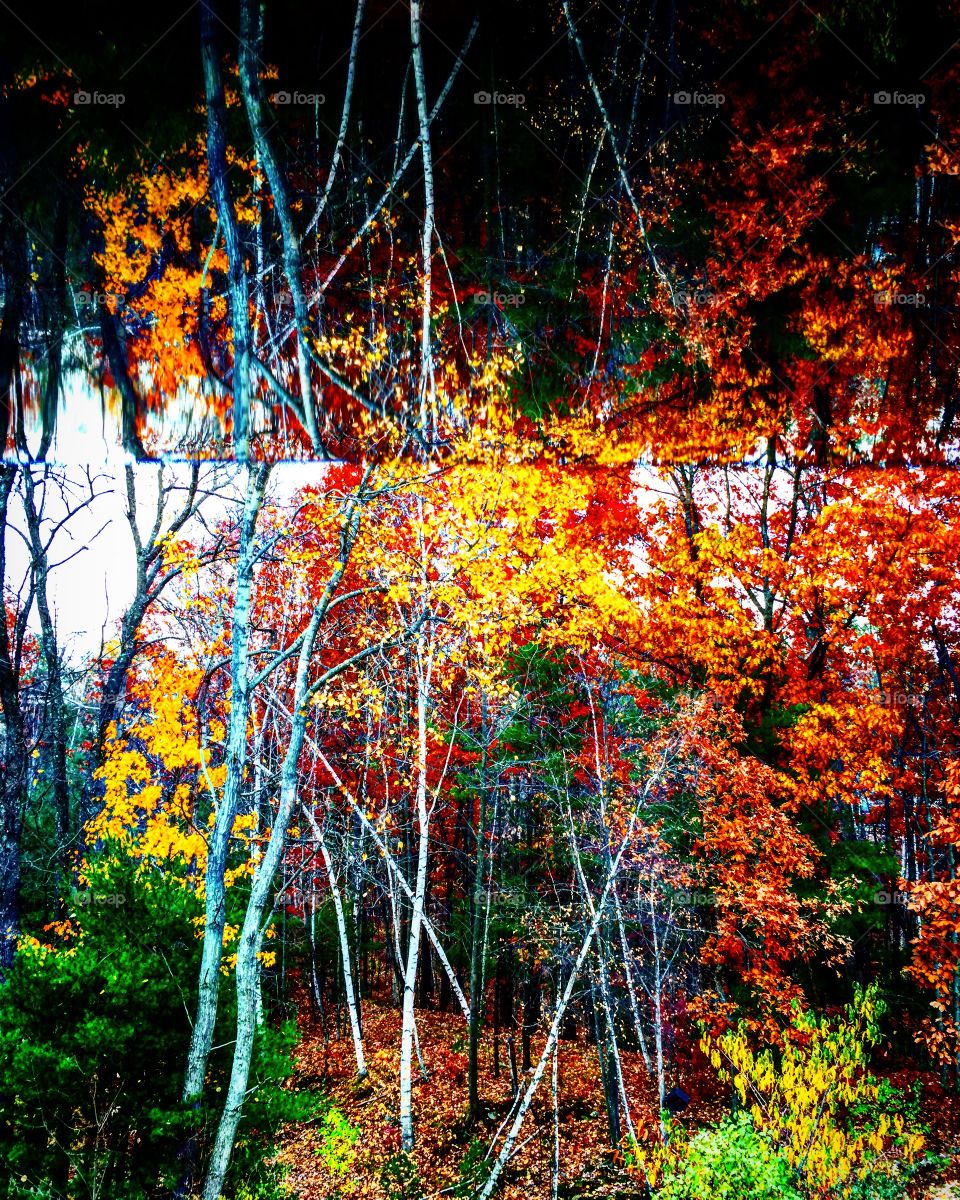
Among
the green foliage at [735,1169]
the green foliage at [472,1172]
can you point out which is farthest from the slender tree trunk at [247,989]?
the green foliage at [735,1169]

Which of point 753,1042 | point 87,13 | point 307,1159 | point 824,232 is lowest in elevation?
point 307,1159

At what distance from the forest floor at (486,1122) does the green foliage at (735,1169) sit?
7.75ft

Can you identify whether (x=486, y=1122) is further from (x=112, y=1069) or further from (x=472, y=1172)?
(x=112, y=1069)

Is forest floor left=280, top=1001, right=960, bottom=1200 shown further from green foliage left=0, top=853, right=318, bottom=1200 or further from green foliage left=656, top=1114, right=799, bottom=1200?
green foliage left=656, top=1114, right=799, bottom=1200

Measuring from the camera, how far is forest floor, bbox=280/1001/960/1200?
23.4ft

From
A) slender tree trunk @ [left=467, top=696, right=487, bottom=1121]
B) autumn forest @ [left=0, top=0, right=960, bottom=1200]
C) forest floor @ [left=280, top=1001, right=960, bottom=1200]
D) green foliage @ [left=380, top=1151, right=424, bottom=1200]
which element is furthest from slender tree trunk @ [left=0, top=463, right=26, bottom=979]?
slender tree trunk @ [left=467, top=696, right=487, bottom=1121]

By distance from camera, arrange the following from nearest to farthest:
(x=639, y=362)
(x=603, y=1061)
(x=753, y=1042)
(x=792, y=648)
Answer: (x=639, y=362)
(x=753, y=1042)
(x=603, y=1061)
(x=792, y=648)

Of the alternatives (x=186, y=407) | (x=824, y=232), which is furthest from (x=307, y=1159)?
(x=824, y=232)

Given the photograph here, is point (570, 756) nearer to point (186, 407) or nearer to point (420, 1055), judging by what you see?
point (420, 1055)

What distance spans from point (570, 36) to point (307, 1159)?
40.8 feet

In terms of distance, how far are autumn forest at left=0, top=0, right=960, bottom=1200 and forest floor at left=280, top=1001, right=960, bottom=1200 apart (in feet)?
0.36

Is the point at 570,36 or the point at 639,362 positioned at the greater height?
the point at 570,36

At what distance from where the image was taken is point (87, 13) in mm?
2041

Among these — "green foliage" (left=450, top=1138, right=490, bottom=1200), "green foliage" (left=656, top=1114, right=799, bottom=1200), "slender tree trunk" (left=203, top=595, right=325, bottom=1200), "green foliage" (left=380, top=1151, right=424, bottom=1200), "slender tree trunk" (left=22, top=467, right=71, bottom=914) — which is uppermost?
"slender tree trunk" (left=22, top=467, right=71, bottom=914)
